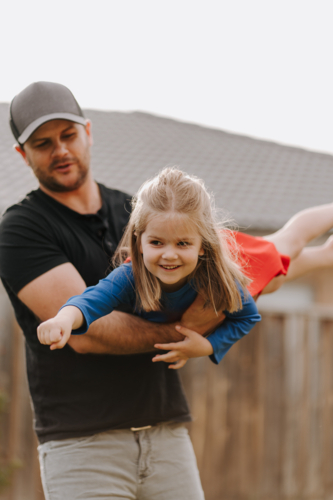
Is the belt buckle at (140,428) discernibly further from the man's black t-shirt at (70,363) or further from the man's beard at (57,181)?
the man's beard at (57,181)

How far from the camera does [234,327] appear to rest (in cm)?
210

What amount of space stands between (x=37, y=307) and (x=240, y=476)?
10.5 ft

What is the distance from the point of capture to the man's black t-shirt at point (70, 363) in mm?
2129

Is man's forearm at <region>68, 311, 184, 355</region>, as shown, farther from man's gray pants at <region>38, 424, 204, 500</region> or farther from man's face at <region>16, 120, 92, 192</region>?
man's face at <region>16, 120, 92, 192</region>

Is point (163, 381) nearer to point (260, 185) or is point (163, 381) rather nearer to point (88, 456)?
point (88, 456)

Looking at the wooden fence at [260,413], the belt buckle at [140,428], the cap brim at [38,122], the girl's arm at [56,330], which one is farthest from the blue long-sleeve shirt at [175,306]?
the wooden fence at [260,413]

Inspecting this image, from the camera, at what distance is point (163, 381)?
7.68 feet

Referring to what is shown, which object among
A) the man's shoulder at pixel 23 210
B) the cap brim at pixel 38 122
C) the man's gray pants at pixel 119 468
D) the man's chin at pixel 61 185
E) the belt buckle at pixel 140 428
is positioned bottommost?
the man's gray pants at pixel 119 468

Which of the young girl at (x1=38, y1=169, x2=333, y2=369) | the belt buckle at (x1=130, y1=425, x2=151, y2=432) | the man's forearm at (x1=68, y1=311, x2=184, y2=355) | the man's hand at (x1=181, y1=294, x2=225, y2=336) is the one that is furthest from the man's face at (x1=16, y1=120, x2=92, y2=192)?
the belt buckle at (x1=130, y1=425, x2=151, y2=432)

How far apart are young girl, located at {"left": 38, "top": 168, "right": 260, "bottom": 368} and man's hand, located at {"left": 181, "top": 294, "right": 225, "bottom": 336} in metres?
0.03

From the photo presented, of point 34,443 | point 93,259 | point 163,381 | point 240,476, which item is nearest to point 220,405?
point 240,476

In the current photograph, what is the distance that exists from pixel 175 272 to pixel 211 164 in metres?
6.81

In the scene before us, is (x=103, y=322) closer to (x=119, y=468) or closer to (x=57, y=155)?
(x=119, y=468)

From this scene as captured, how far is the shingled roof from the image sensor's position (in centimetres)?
677
